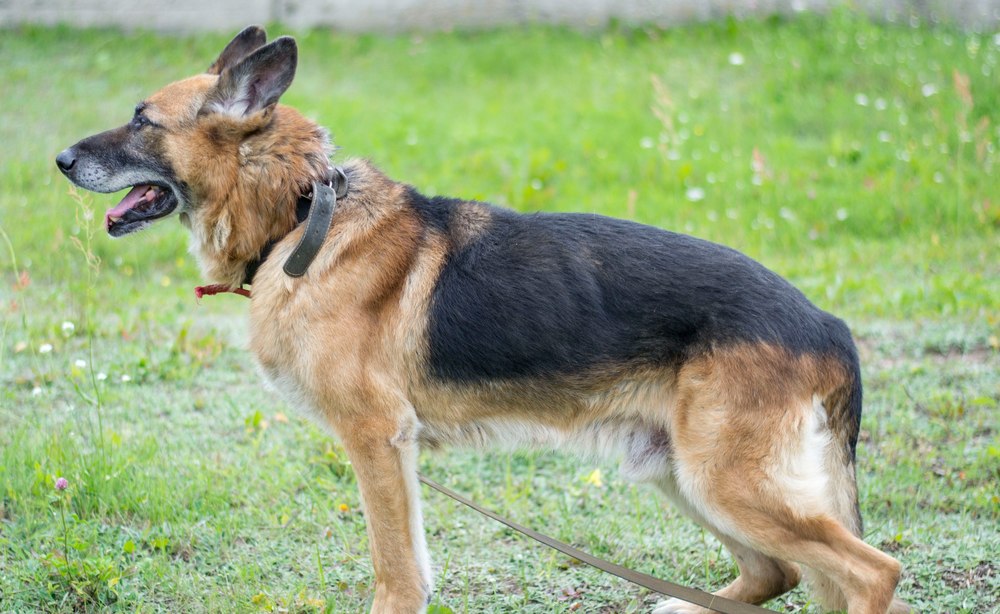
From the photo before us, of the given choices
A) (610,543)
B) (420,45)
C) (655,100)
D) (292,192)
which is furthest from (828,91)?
(292,192)

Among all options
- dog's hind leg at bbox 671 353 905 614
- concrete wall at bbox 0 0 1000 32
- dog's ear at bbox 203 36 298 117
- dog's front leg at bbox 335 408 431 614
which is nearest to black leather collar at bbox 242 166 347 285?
dog's ear at bbox 203 36 298 117

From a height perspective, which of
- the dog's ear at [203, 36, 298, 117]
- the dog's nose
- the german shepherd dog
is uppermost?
the dog's ear at [203, 36, 298, 117]

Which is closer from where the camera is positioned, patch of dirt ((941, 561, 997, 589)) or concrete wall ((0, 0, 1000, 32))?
patch of dirt ((941, 561, 997, 589))

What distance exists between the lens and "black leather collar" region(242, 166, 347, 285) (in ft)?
11.6

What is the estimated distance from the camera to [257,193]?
368 centimetres

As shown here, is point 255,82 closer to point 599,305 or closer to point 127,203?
point 127,203

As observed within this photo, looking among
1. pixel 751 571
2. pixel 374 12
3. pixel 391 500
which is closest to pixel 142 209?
pixel 391 500

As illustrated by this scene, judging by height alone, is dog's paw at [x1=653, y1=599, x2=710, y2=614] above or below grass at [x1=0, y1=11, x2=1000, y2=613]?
below

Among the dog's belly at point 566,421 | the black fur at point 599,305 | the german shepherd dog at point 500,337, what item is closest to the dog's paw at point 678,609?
the german shepherd dog at point 500,337

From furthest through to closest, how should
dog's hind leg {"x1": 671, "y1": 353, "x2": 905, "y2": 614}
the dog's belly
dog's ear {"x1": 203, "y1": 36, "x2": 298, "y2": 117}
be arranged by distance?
1. dog's ear {"x1": 203, "y1": 36, "x2": 298, "y2": 117}
2. the dog's belly
3. dog's hind leg {"x1": 671, "y1": 353, "x2": 905, "y2": 614}

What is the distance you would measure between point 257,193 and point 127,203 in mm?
516

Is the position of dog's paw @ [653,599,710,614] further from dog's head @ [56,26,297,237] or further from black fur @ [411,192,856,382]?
dog's head @ [56,26,297,237]

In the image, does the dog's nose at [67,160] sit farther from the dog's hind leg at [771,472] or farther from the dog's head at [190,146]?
the dog's hind leg at [771,472]

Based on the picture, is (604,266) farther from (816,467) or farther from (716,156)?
(716,156)
